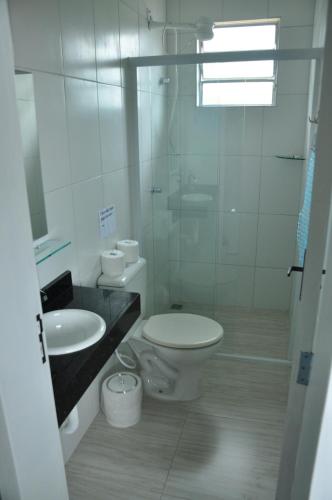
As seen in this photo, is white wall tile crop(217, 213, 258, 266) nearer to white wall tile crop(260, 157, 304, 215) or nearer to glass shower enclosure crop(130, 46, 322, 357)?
glass shower enclosure crop(130, 46, 322, 357)

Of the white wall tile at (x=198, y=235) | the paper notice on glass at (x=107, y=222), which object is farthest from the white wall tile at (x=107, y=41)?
the white wall tile at (x=198, y=235)

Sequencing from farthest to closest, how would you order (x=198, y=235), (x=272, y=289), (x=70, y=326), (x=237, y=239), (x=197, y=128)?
(x=272, y=289) < (x=237, y=239) < (x=198, y=235) < (x=197, y=128) < (x=70, y=326)

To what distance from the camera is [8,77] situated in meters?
0.76

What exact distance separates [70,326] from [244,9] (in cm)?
267

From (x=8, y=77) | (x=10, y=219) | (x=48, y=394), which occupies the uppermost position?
(x=8, y=77)

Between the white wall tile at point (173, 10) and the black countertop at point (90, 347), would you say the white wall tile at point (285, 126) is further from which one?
the black countertop at point (90, 347)

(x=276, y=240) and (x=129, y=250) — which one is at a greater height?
(x=129, y=250)

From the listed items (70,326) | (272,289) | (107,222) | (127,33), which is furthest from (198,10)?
(70,326)

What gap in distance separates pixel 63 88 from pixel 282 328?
2416 millimetres

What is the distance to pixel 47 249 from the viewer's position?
1.59 meters

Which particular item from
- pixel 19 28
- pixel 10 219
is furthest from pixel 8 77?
pixel 19 28

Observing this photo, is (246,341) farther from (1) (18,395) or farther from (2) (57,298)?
(1) (18,395)

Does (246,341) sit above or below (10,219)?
below

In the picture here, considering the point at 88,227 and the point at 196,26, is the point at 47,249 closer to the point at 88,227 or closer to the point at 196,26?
the point at 88,227
